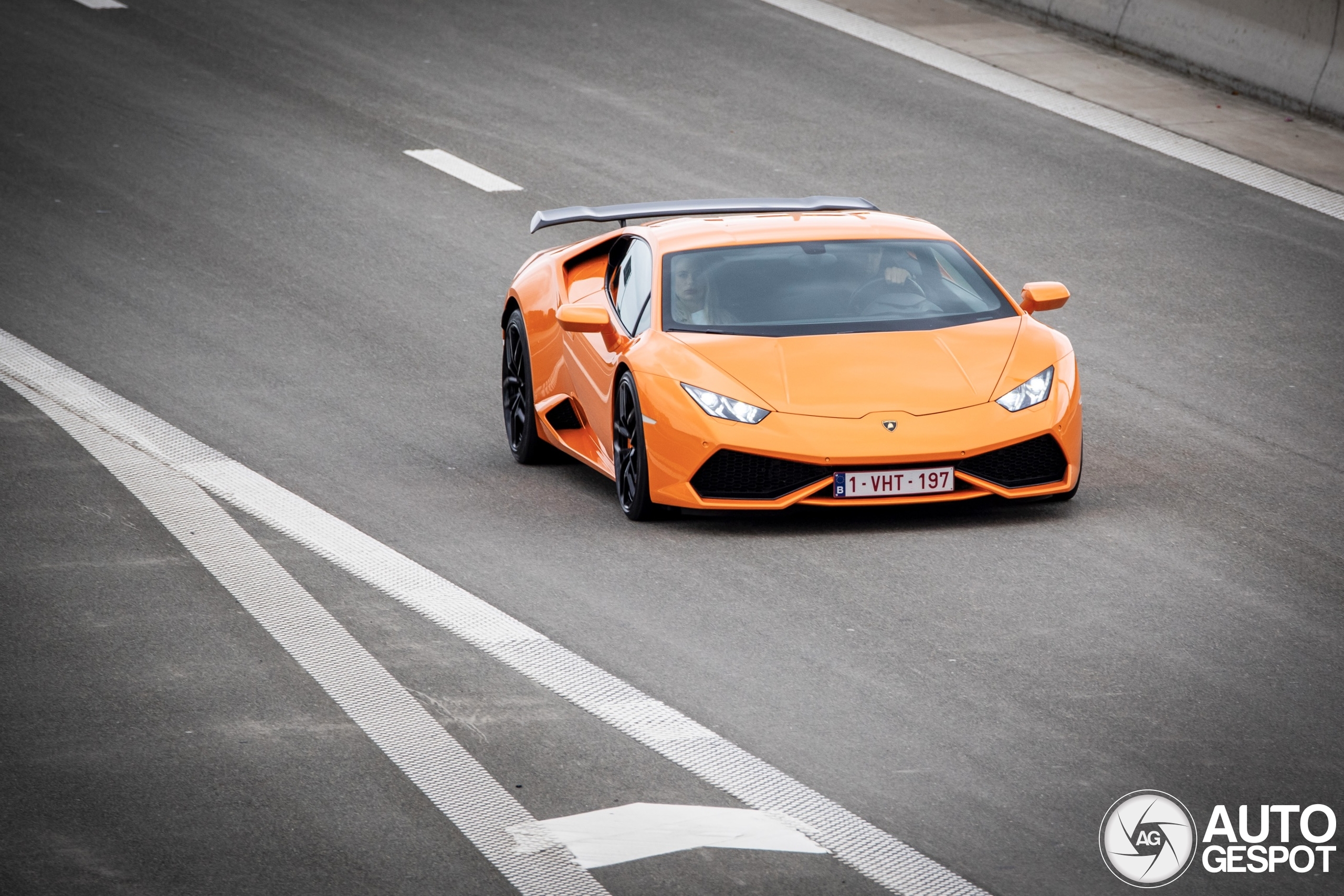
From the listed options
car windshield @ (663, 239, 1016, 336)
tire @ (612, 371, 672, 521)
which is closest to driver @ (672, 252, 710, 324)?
car windshield @ (663, 239, 1016, 336)

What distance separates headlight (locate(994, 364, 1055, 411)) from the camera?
966 cm

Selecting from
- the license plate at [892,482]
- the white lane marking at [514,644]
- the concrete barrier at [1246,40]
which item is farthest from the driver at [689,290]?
the concrete barrier at [1246,40]

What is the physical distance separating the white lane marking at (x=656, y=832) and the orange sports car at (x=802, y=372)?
3.21 meters

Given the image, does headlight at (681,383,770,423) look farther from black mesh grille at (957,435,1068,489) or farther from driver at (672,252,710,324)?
black mesh grille at (957,435,1068,489)

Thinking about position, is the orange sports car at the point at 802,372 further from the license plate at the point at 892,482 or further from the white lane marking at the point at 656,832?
the white lane marking at the point at 656,832

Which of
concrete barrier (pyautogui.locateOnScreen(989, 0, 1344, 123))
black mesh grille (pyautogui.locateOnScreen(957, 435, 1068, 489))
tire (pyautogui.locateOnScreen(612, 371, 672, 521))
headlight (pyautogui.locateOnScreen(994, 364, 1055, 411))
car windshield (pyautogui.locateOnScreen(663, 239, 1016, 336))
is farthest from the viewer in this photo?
concrete barrier (pyautogui.locateOnScreen(989, 0, 1344, 123))

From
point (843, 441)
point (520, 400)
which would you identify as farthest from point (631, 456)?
point (520, 400)

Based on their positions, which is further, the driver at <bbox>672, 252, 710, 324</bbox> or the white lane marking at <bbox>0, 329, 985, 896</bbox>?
the driver at <bbox>672, 252, 710, 324</bbox>

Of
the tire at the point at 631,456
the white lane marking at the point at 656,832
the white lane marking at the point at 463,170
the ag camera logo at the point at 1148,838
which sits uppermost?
the ag camera logo at the point at 1148,838

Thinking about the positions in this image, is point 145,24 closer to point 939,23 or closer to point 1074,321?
point 939,23

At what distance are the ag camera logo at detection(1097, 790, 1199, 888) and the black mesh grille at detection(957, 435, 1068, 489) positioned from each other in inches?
126

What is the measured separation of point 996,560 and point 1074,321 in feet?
18.4

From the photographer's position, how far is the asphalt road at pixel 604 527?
654 cm

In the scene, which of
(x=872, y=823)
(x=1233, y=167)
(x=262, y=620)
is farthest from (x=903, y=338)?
(x=1233, y=167)
